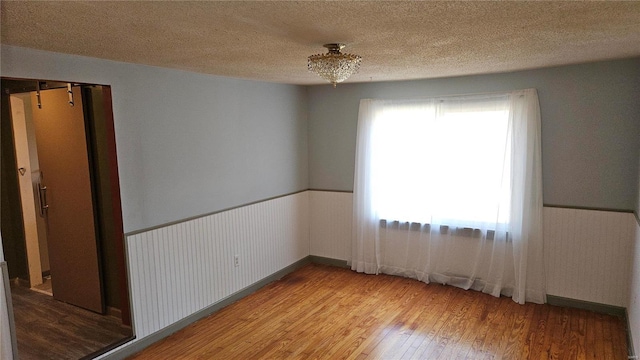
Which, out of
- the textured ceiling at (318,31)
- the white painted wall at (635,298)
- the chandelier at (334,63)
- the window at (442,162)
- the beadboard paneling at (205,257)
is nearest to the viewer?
the textured ceiling at (318,31)

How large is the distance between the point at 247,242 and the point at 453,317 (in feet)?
7.15

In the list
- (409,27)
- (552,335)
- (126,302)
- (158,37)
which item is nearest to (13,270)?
(126,302)

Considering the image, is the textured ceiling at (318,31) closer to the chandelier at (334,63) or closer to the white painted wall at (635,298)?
the chandelier at (334,63)

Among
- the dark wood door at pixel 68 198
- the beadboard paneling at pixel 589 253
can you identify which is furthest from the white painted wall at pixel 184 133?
the beadboard paneling at pixel 589 253

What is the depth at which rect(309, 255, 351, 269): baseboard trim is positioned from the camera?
5.08m

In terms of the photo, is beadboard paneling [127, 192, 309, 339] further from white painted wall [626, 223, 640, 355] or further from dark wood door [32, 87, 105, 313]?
white painted wall [626, 223, 640, 355]

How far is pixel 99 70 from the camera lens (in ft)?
9.31

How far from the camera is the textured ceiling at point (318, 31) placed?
165cm

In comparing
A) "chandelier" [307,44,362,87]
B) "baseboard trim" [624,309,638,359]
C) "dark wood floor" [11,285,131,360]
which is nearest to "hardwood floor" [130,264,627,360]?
"baseboard trim" [624,309,638,359]

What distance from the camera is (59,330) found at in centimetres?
345

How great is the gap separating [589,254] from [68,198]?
193 inches

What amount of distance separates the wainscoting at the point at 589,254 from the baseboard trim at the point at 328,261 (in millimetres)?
2278

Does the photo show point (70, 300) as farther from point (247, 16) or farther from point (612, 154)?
point (612, 154)

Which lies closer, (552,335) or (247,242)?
(552,335)
